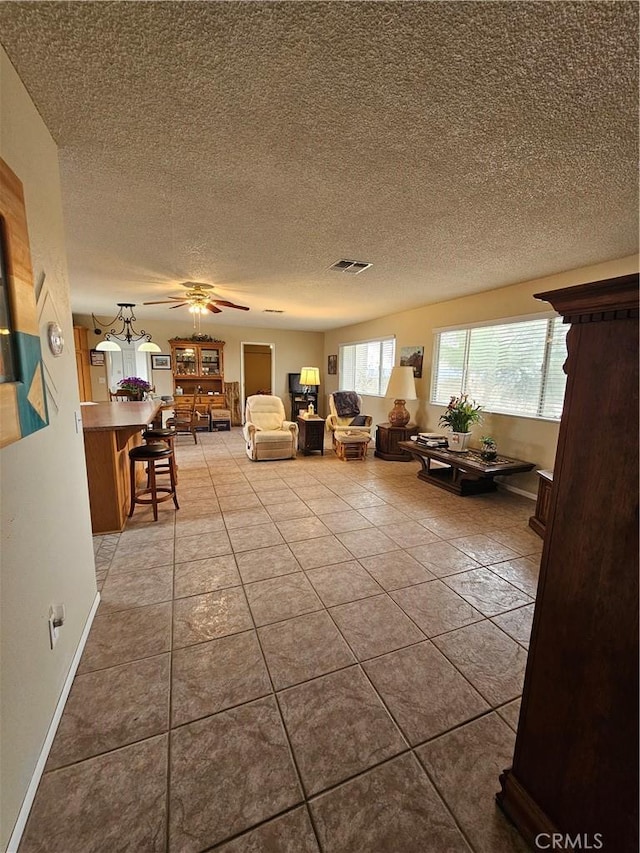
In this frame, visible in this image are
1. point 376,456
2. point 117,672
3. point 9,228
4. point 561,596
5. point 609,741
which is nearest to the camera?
point 609,741

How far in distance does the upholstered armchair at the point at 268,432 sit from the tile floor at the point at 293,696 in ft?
7.75

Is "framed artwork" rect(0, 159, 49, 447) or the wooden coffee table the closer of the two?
"framed artwork" rect(0, 159, 49, 447)

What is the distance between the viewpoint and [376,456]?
5.81 m

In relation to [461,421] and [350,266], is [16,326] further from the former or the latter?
[461,421]

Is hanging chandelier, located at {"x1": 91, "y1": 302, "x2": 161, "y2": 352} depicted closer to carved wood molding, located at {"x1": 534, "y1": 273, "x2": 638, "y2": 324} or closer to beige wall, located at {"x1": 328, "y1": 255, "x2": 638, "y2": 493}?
beige wall, located at {"x1": 328, "y1": 255, "x2": 638, "y2": 493}

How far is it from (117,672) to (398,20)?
268 cm

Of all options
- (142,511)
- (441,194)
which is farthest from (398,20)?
(142,511)

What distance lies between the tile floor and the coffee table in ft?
8.57

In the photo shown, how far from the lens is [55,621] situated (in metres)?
1.36

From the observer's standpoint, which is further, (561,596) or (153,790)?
(153,790)

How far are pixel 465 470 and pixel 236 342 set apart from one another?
634 centimetres

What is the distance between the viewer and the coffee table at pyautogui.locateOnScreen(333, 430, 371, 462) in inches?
217

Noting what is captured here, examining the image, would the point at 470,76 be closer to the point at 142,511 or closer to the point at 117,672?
the point at 117,672
